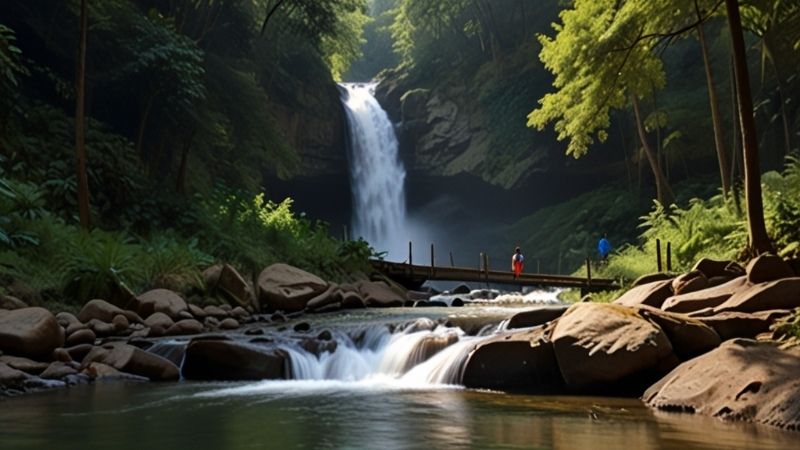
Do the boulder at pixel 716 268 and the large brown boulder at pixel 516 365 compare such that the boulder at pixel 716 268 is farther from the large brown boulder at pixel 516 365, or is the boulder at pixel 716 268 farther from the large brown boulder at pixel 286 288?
the large brown boulder at pixel 286 288

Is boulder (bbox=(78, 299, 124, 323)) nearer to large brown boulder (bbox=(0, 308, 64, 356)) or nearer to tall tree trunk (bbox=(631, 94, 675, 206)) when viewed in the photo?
large brown boulder (bbox=(0, 308, 64, 356))

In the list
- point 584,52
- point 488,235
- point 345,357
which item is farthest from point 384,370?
point 488,235

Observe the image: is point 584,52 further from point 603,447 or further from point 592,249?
point 592,249

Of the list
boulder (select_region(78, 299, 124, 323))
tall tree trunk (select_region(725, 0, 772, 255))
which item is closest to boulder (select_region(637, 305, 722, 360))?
tall tree trunk (select_region(725, 0, 772, 255))

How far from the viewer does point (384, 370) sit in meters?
11.4

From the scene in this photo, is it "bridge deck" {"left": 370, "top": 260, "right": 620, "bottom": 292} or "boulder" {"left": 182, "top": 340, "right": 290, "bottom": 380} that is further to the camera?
"bridge deck" {"left": 370, "top": 260, "right": 620, "bottom": 292}

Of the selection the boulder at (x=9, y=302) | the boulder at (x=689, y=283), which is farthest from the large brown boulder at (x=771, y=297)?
the boulder at (x=9, y=302)

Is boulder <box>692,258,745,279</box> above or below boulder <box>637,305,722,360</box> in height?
above

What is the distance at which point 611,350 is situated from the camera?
8.54 meters

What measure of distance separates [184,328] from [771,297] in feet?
32.8

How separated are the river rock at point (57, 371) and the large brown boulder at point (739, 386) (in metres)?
7.82

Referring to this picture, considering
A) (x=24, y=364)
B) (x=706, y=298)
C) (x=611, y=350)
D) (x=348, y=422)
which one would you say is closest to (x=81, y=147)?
(x=24, y=364)

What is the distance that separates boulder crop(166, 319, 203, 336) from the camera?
13.5m

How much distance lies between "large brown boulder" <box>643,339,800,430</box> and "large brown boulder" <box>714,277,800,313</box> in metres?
1.63
